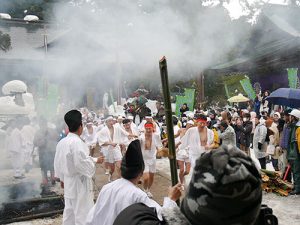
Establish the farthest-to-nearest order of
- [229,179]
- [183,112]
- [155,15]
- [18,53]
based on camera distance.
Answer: [18,53]
[183,112]
[155,15]
[229,179]

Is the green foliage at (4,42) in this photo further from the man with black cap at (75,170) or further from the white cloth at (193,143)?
the man with black cap at (75,170)

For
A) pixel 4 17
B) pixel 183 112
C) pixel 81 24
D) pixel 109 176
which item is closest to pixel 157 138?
pixel 109 176

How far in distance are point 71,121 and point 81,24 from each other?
1261cm

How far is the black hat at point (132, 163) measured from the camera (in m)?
2.74

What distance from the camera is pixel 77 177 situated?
434 cm

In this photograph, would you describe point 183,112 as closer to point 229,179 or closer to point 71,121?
point 71,121

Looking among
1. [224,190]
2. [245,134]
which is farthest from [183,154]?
[224,190]

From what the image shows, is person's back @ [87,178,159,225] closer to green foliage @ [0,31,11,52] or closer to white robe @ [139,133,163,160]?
white robe @ [139,133,163,160]

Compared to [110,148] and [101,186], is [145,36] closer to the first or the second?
[110,148]

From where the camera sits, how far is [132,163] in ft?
9.10

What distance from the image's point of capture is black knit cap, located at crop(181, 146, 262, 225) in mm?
1057

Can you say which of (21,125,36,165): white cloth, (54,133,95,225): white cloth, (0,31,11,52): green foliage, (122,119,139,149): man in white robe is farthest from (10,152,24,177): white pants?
(54,133,95,225): white cloth

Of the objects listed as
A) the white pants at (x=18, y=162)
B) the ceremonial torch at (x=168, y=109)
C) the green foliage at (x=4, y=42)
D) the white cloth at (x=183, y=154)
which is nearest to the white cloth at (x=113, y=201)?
the ceremonial torch at (x=168, y=109)

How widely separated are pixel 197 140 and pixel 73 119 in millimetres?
3689
